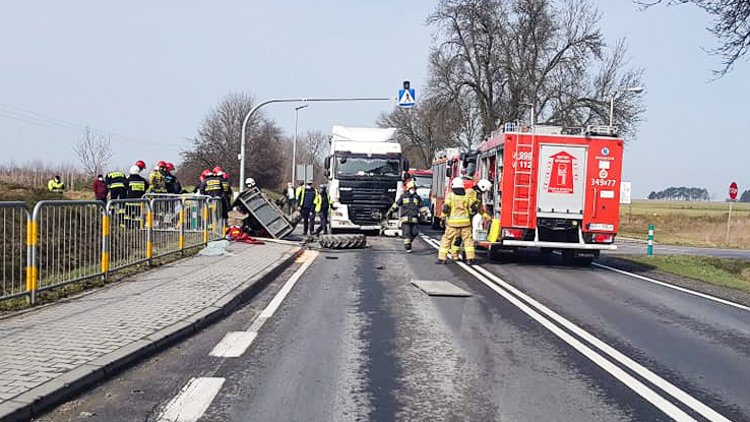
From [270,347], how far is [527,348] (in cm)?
262

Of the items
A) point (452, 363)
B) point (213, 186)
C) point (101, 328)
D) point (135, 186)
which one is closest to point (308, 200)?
point (213, 186)

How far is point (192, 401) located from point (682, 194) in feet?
537

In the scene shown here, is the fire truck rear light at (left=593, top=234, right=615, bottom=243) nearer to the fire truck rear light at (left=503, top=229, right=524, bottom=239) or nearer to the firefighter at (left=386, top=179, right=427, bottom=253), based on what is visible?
the fire truck rear light at (left=503, top=229, right=524, bottom=239)

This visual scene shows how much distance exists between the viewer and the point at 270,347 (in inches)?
275

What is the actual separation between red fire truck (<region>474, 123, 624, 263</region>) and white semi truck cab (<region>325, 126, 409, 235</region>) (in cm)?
693

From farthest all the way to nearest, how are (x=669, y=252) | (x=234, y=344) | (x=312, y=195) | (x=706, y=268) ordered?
1. (x=669, y=252)
2. (x=312, y=195)
3. (x=706, y=268)
4. (x=234, y=344)

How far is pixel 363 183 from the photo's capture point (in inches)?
870

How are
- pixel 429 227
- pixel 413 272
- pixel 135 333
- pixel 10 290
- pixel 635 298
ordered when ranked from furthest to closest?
pixel 429 227, pixel 413 272, pixel 635 298, pixel 10 290, pixel 135 333

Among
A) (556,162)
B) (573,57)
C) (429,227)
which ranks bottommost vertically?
(429,227)

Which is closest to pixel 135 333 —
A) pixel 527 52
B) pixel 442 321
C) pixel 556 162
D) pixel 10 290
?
pixel 10 290

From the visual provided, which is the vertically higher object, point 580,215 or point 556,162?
point 556,162

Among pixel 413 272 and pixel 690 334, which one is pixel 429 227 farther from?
pixel 690 334

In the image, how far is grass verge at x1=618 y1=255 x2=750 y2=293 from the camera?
16.2 metres

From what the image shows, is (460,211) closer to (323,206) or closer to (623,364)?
(323,206)
